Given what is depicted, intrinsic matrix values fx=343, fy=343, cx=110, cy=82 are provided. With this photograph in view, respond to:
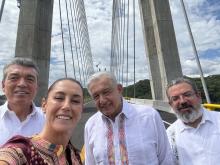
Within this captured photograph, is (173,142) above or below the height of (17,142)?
above

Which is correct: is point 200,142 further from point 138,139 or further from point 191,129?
point 138,139

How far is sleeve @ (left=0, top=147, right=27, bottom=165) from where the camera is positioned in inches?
53.3

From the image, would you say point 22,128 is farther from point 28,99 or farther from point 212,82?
point 212,82

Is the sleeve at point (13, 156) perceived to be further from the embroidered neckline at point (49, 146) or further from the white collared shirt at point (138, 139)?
the white collared shirt at point (138, 139)

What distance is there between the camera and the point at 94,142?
8.64 ft

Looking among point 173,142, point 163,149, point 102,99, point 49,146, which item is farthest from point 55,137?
point 173,142

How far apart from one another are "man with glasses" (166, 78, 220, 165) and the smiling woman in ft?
3.66

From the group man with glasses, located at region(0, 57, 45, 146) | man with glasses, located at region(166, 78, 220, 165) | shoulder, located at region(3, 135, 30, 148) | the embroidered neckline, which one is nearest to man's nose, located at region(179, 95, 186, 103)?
man with glasses, located at region(166, 78, 220, 165)

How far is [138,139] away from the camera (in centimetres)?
254

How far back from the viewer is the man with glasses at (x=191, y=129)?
253cm

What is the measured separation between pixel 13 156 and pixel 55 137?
0.90 ft

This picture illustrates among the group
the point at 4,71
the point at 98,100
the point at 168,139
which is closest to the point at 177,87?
the point at 168,139

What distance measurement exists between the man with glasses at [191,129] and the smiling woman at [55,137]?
112 centimetres

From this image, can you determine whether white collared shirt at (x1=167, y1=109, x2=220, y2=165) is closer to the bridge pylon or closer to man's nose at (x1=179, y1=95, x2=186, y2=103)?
man's nose at (x1=179, y1=95, x2=186, y2=103)
